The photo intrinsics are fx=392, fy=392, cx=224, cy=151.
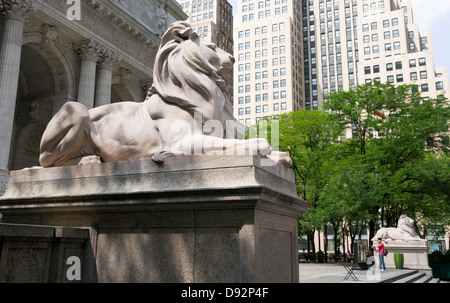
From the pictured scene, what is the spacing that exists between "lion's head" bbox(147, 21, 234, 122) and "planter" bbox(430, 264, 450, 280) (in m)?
26.2

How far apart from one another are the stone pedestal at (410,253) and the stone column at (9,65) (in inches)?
842

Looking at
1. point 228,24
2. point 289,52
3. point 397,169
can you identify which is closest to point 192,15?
point 228,24

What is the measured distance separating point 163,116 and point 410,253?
2387cm

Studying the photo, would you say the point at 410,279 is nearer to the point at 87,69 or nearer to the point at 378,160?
the point at 378,160

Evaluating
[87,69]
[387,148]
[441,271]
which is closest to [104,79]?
[87,69]

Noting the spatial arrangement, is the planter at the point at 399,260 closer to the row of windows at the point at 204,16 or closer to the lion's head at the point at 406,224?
the lion's head at the point at 406,224

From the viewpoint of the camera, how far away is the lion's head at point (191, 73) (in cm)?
473

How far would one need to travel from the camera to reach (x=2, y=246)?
3.54 metres

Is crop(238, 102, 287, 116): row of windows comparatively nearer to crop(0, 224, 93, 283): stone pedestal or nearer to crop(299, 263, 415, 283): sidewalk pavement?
crop(299, 263, 415, 283): sidewalk pavement

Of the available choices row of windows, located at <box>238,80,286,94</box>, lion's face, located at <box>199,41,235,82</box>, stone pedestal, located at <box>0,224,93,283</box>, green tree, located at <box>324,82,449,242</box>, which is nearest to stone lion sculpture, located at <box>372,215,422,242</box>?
green tree, located at <box>324,82,449,242</box>

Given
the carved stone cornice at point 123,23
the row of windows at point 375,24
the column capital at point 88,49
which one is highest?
the row of windows at point 375,24

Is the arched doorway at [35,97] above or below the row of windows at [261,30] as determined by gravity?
below

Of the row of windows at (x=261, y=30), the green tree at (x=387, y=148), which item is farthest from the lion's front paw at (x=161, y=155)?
the row of windows at (x=261, y=30)
